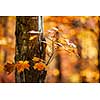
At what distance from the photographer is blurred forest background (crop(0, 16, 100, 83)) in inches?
74.7

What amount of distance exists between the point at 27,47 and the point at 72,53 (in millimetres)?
406

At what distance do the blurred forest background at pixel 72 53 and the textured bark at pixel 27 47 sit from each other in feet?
0.15

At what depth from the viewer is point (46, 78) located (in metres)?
1.90

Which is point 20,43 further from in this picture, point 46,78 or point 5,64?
point 46,78

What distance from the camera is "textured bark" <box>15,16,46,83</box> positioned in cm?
191

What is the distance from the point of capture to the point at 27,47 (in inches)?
75.7

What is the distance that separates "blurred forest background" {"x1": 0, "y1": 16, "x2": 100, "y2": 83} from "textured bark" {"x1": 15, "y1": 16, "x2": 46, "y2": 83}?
45 mm

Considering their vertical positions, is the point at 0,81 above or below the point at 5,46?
below

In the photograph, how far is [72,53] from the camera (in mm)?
1912

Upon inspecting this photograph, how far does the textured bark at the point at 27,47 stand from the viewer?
191 cm
